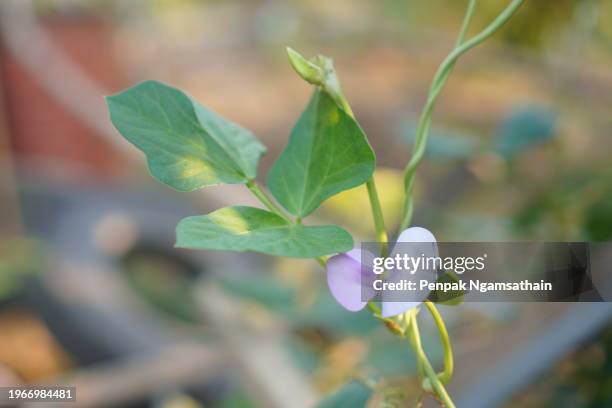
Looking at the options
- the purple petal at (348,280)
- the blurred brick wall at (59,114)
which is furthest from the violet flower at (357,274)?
the blurred brick wall at (59,114)

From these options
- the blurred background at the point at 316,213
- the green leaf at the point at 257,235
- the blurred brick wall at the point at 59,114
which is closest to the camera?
the green leaf at the point at 257,235

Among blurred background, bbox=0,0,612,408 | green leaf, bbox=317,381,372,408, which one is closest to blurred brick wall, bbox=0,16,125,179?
blurred background, bbox=0,0,612,408

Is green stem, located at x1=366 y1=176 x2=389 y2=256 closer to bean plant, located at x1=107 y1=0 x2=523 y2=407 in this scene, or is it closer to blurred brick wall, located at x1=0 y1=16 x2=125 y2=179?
bean plant, located at x1=107 y1=0 x2=523 y2=407

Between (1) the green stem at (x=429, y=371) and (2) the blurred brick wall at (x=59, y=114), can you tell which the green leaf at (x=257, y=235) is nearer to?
(1) the green stem at (x=429, y=371)

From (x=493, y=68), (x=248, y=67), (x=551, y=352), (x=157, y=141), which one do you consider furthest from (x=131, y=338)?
(x=248, y=67)

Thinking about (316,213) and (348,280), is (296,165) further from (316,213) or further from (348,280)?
(316,213)

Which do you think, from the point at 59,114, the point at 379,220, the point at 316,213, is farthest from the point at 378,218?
the point at 59,114

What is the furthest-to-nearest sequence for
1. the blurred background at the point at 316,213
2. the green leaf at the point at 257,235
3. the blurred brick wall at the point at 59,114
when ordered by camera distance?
1. the blurred brick wall at the point at 59,114
2. the blurred background at the point at 316,213
3. the green leaf at the point at 257,235

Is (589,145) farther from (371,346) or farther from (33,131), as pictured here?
(33,131)

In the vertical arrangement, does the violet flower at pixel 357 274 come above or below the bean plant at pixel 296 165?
below
